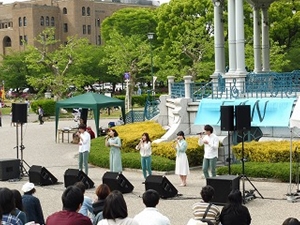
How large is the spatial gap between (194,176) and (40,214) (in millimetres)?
10240

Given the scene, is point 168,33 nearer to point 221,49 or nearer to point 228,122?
point 221,49

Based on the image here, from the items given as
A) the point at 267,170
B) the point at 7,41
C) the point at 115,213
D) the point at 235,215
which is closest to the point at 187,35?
the point at 267,170

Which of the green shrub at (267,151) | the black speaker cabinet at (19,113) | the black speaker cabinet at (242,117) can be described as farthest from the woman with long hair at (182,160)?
the black speaker cabinet at (19,113)

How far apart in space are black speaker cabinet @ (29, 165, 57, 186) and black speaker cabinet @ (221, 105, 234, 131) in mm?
6014

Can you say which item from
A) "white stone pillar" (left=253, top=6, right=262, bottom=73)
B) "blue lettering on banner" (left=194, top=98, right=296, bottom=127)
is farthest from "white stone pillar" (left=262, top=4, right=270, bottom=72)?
"blue lettering on banner" (left=194, top=98, right=296, bottom=127)

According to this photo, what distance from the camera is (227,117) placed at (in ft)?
51.7

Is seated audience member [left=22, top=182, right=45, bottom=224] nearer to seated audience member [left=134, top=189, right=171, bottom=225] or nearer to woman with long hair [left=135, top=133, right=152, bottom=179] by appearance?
seated audience member [left=134, top=189, right=171, bottom=225]

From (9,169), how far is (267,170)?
8.31m

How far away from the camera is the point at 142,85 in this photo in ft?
282

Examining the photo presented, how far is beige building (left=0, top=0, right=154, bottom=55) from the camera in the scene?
362ft

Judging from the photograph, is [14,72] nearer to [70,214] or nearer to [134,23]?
[134,23]

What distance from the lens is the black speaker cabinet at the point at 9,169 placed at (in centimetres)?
1950

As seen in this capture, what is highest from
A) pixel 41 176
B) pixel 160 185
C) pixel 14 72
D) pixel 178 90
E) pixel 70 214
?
pixel 14 72

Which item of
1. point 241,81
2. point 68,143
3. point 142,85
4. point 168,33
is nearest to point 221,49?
point 241,81
